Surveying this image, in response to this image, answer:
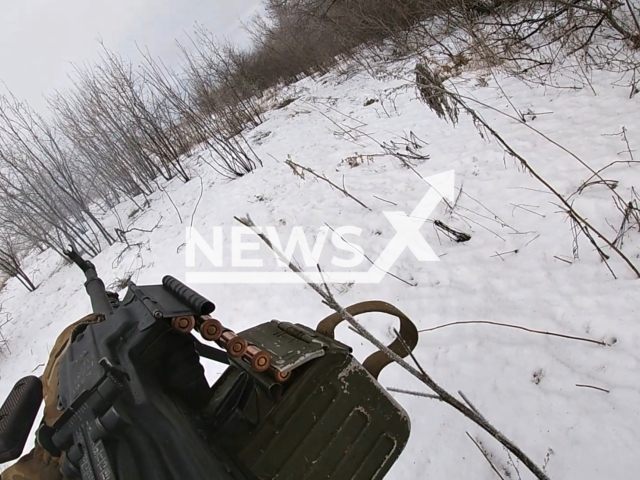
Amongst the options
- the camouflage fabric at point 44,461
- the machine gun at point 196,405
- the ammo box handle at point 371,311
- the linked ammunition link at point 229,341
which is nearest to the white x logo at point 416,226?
the ammo box handle at point 371,311

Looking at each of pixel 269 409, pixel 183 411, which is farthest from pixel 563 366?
pixel 183 411

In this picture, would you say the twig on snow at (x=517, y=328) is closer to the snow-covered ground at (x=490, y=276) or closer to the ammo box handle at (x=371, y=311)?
the snow-covered ground at (x=490, y=276)

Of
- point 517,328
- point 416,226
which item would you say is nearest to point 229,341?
point 517,328

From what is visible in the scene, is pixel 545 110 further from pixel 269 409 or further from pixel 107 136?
pixel 107 136

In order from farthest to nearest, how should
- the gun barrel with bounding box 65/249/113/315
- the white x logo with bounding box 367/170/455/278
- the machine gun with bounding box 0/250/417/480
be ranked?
the white x logo with bounding box 367/170/455/278 < the gun barrel with bounding box 65/249/113/315 < the machine gun with bounding box 0/250/417/480

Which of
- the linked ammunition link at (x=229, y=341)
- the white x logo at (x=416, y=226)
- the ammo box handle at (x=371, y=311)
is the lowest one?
the white x logo at (x=416, y=226)

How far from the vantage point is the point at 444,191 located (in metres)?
3.24

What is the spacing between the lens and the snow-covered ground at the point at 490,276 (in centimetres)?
149

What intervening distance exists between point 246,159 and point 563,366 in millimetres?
5896

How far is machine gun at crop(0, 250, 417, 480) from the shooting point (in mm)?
764

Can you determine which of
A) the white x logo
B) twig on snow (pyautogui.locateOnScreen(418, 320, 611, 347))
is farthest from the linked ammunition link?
the white x logo

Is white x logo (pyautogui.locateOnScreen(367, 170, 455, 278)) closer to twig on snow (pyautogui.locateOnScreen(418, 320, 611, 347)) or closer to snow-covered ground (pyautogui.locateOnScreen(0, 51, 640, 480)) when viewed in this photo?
snow-covered ground (pyautogui.locateOnScreen(0, 51, 640, 480))

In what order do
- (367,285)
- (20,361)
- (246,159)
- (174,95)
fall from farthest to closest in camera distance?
(174,95)
(246,159)
(20,361)
(367,285)

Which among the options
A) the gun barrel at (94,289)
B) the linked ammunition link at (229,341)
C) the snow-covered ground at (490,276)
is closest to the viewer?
the linked ammunition link at (229,341)
